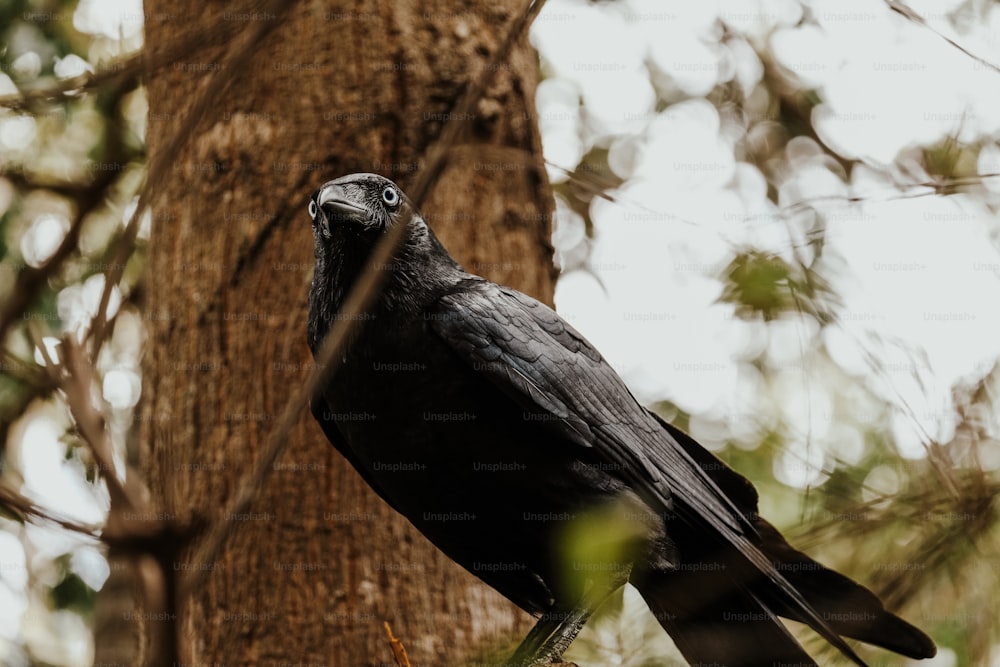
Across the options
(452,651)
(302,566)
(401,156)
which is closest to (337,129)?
(401,156)

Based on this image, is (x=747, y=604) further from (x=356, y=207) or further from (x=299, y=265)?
(x=299, y=265)

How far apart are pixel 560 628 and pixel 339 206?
1559 mm

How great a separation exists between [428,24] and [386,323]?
159cm

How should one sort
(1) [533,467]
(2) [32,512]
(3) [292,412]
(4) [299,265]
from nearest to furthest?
(2) [32,512]
(3) [292,412]
(1) [533,467]
(4) [299,265]

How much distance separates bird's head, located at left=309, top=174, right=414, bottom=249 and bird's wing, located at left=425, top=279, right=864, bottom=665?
338 millimetres

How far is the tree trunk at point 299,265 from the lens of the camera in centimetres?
355

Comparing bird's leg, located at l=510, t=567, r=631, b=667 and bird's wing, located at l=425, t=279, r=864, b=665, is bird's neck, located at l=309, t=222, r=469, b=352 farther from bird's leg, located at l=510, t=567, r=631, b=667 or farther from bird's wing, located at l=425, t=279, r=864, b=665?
bird's leg, located at l=510, t=567, r=631, b=667

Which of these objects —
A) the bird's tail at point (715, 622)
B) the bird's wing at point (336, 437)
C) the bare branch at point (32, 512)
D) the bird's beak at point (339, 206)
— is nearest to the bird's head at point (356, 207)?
the bird's beak at point (339, 206)

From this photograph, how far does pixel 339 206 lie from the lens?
3.13 metres

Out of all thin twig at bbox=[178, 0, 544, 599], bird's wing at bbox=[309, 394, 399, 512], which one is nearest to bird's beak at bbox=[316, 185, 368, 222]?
bird's wing at bbox=[309, 394, 399, 512]

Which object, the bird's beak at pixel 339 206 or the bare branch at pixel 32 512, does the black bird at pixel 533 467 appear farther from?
the bare branch at pixel 32 512

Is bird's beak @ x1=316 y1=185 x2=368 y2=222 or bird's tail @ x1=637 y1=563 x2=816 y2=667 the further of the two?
bird's tail @ x1=637 y1=563 x2=816 y2=667

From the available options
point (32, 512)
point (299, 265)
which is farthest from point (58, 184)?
point (32, 512)

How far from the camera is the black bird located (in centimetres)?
306
